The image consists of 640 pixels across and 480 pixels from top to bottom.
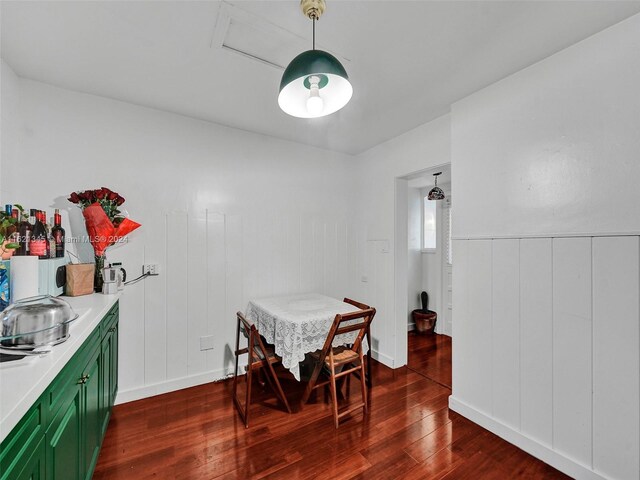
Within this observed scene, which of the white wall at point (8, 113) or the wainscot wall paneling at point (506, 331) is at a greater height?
the white wall at point (8, 113)

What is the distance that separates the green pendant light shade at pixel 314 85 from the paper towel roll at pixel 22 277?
1.50m

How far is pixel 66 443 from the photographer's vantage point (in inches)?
42.9

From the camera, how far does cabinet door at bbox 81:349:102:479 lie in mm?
1337

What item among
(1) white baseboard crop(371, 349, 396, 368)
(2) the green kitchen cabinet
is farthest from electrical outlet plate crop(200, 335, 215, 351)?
(1) white baseboard crop(371, 349, 396, 368)

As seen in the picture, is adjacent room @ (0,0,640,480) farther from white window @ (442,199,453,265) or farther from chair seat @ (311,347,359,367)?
white window @ (442,199,453,265)

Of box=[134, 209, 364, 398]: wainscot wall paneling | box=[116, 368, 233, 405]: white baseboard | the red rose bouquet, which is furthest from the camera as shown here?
box=[134, 209, 364, 398]: wainscot wall paneling

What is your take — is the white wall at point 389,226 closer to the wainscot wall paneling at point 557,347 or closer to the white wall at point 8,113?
the wainscot wall paneling at point 557,347

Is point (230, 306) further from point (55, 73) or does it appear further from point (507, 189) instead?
point (507, 189)

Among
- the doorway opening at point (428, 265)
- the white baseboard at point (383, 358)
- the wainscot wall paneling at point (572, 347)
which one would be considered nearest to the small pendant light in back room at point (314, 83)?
the wainscot wall paneling at point (572, 347)

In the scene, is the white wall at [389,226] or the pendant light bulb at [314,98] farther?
the white wall at [389,226]

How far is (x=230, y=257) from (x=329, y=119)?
1656 mm

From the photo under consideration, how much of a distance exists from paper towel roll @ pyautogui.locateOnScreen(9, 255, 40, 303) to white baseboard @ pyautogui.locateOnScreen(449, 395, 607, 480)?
2.91m

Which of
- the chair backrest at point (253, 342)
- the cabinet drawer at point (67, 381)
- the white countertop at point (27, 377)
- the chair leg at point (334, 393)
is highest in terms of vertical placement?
the white countertop at point (27, 377)

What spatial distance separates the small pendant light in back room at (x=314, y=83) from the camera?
1.20m
